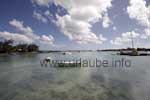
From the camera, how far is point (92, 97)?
40.5 ft

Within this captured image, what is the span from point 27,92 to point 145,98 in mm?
10035

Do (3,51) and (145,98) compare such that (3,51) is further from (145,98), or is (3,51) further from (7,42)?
(145,98)

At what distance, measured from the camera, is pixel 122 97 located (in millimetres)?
12164

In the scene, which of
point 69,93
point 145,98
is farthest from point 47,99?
point 145,98

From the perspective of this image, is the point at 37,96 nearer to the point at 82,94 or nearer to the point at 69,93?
the point at 69,93

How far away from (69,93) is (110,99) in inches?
145

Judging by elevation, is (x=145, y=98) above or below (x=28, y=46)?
below

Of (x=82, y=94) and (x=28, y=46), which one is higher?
(x=28, y=46)

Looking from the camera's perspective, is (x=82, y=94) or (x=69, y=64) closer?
(x=82, y=94)

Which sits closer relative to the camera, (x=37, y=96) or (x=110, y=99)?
(x=110, y=99)

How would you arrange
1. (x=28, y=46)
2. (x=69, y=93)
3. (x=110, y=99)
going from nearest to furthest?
(x=110, y=99) < (x=69, y=93) < (x=28, y=46)

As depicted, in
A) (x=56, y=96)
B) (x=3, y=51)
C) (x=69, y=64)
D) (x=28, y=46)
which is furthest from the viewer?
(x=28, y=46)

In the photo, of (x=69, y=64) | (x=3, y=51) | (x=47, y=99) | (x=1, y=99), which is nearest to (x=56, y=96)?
(x=47, y=99)

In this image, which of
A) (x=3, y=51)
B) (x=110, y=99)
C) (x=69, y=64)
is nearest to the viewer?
(x=110, y=99)
